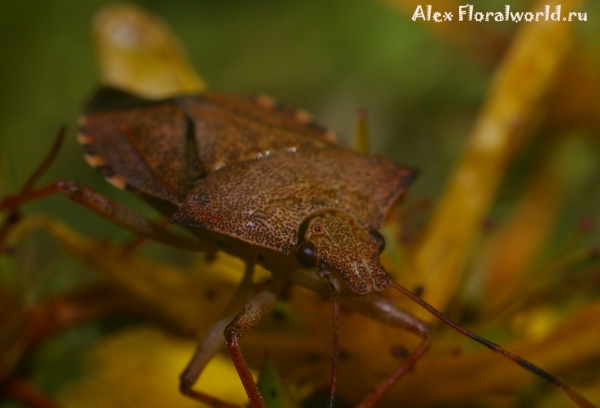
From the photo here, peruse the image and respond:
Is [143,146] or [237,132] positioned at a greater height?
[237,132]

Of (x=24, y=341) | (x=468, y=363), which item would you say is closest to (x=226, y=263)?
(x=24, y=341)

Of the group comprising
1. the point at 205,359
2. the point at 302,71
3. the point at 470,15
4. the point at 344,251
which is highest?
the point at 470,15

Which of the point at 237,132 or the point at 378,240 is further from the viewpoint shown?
the point at 237,132

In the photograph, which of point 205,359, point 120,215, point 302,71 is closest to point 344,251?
point 205,359

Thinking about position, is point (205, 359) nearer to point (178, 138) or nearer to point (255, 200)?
point (255, 200)

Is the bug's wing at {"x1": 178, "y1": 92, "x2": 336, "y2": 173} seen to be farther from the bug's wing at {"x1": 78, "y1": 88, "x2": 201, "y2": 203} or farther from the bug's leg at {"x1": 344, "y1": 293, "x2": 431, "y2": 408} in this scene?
the bug's leg at {"x1": 344, "y1": 293, "x2": 431, "y2": 408}

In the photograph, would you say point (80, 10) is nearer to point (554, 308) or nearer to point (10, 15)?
point (10, 15)

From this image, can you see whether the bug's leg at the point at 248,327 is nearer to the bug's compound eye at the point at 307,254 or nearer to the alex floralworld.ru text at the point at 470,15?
the bug's compound eye at the point at 307,254
